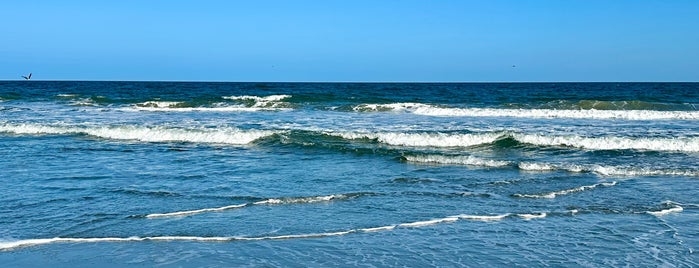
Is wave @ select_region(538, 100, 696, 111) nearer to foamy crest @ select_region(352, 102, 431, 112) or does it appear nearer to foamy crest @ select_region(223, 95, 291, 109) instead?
foamy crest @ select_region(352, 102, 431, 112)

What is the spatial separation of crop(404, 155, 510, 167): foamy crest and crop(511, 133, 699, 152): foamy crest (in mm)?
3782

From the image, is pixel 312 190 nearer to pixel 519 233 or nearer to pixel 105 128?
pixel 519 233

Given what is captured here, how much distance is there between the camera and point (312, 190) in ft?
31.9

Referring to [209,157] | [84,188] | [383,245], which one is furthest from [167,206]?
[209,157]

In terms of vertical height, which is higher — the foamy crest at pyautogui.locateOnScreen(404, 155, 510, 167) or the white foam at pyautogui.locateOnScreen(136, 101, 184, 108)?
the white foam at pyautogui.locateOnScreen(136, 101, 184, 108)

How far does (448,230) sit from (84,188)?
5.80m

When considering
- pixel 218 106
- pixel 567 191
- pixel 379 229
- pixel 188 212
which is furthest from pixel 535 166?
Answer: pixel 218 106

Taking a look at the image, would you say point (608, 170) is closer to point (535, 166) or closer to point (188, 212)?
point (535, 166)

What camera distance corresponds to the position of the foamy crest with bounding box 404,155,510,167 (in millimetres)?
12758

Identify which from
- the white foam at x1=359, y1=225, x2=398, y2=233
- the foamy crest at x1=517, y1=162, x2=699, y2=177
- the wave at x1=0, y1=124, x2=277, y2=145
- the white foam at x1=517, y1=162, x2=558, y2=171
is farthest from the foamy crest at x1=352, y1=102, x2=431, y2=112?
the white foam at x1=359, y1=225, x2=398, y2=233

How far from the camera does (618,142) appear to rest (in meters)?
15.8

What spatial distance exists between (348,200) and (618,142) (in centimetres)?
951

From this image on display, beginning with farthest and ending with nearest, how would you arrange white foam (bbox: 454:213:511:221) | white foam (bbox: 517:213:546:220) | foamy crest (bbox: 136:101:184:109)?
foamy crest (bbox: 136:101:184:109), white foam (bbox: 517:213:546:220), white foam (bbox: 454:213:511:221)

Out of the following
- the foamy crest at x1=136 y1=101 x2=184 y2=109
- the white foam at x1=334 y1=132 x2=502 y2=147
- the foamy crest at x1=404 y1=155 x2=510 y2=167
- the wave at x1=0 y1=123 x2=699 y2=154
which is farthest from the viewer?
the foamy crest at x1=136 y1=101 x2=184 y2=109
